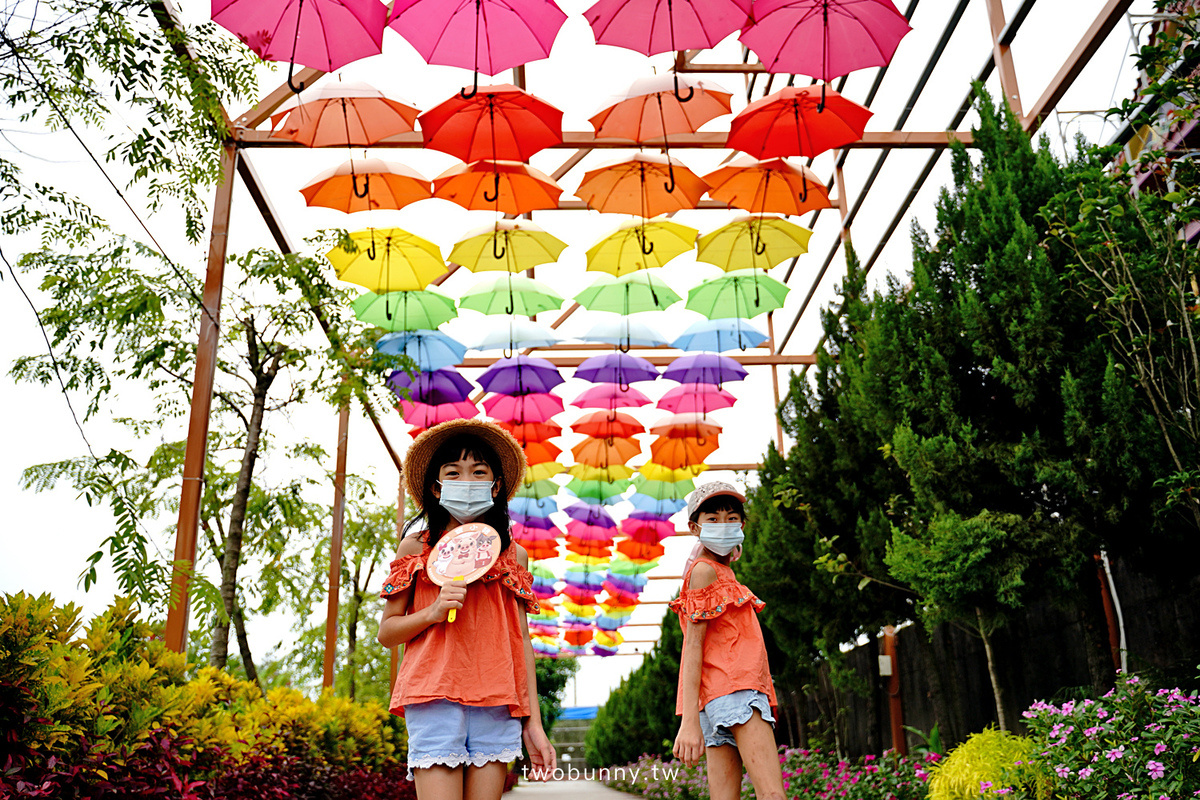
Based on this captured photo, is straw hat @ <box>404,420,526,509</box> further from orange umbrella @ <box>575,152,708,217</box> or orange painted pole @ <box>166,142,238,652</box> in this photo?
orange umbrella @ <box>575,152,708,217</box>

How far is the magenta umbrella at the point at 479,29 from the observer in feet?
22.6

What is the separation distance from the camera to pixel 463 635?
10.1 ft

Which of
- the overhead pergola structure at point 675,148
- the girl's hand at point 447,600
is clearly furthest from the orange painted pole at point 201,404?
the girl's hand at point 447,600

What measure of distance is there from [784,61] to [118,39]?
14.5 ft

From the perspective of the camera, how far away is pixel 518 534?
17.0 m

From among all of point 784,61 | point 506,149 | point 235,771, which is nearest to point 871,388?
point 784,61

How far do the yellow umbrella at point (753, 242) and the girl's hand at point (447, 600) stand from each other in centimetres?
761

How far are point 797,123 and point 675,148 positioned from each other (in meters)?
2.27

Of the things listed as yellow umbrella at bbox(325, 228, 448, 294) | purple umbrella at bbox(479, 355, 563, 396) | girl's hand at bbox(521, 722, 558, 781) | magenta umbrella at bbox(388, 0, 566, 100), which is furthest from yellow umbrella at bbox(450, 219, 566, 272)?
girl's hand at bbox(521, 722, 558, 781)

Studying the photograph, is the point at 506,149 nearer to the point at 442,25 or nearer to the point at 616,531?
the point at 442,25

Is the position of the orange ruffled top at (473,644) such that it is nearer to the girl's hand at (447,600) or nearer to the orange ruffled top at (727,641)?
the girl's hand at (447,600)

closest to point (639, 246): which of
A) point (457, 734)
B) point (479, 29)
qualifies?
point (479, 29)

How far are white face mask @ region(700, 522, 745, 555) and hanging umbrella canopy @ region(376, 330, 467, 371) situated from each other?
7287 mm

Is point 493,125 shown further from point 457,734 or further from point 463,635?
point 457,734
